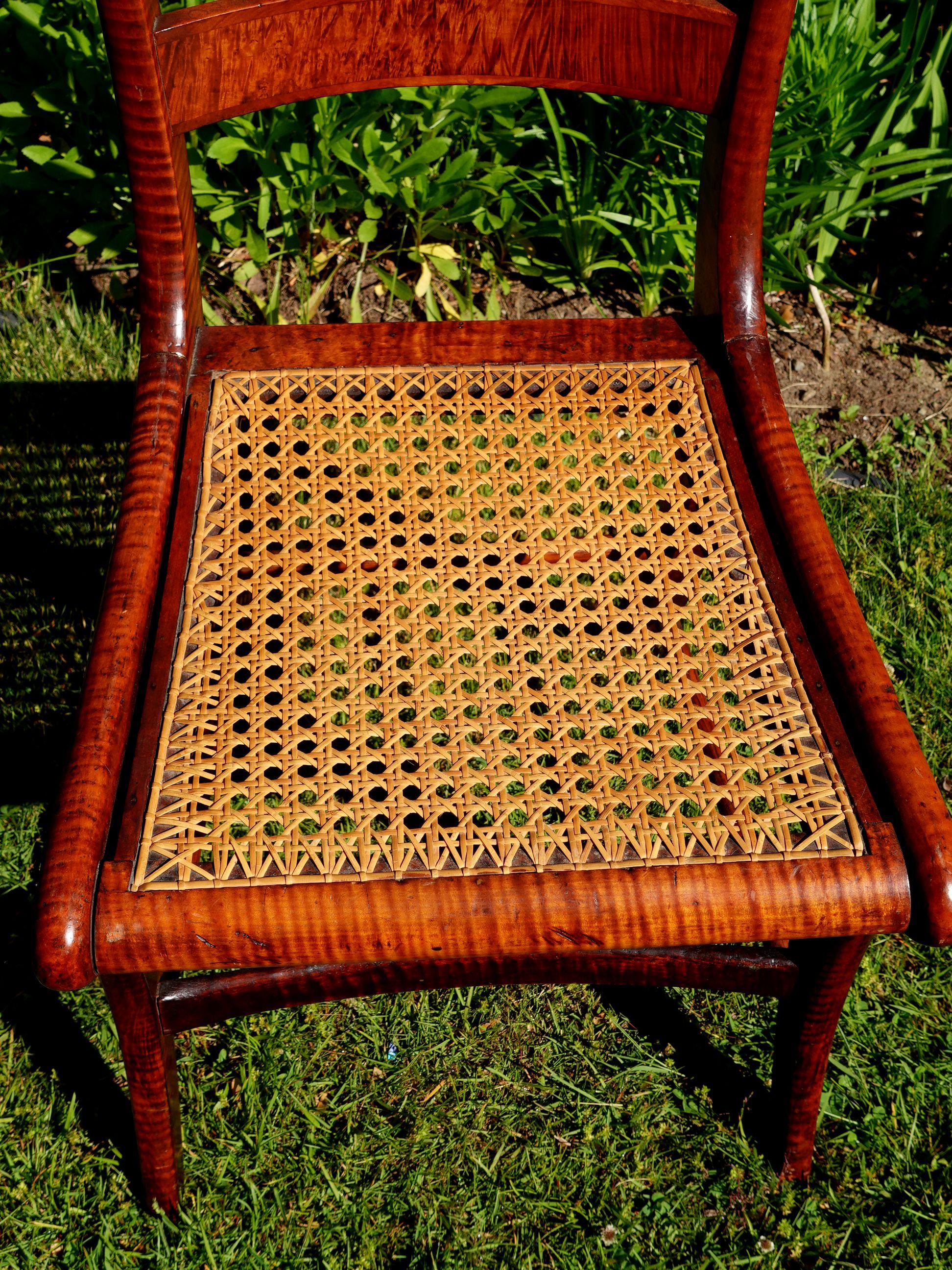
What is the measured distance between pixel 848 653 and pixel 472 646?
1.15ft

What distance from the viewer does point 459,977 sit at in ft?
3.85

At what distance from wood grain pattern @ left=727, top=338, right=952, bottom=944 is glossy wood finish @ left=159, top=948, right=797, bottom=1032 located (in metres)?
0.29

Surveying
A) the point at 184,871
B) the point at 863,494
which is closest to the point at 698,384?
the point at 184,871

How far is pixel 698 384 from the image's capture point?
1.32 metres

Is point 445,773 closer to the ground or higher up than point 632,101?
closer to the ground

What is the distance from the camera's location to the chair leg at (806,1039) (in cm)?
114

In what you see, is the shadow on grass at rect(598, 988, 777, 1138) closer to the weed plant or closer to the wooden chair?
the wooden chair

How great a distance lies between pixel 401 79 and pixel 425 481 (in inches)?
17.9

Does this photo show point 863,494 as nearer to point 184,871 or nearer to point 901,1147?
point 901,1147

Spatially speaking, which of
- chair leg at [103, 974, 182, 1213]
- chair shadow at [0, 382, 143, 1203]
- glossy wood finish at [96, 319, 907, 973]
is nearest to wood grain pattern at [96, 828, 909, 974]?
glossy wood finish at [96, 319, 907, 973]

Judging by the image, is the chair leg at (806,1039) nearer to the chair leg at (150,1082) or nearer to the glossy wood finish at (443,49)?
the chair leg at (150,1082)

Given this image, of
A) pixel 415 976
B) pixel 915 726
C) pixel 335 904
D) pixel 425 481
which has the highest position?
pixel 425 481

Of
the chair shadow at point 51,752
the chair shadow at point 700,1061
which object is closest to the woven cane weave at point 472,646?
the chair shadow at point 51,752

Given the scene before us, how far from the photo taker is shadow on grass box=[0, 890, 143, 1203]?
58.9 inches
